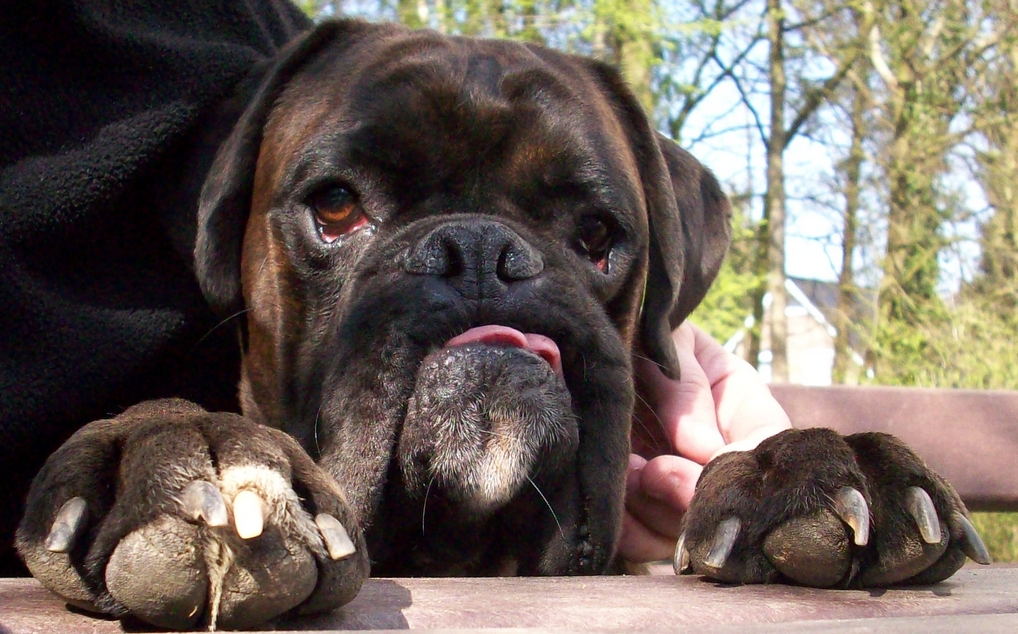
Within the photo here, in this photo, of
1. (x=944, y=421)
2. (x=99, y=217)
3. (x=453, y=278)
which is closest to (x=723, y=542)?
(x=453, y=278)

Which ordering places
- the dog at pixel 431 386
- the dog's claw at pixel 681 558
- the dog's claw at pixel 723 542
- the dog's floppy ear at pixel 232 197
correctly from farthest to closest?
the dog's floppy ear at pixel 232 197 < the dog's claw at pixel 681 558 < the dog's claw at pixel 723 542 < the dog at pixel 431 386

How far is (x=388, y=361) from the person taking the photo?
2148mm

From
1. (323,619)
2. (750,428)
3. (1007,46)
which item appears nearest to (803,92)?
(1007,46)

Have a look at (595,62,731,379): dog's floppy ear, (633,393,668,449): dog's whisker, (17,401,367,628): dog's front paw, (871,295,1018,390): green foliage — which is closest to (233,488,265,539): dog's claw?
(17,401,367,628): dog's front paw

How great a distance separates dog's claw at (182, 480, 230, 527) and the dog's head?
654 millimetres

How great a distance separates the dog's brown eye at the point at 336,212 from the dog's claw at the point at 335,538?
1.19 m

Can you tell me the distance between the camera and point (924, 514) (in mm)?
1841

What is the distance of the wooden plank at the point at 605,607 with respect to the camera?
1.38m

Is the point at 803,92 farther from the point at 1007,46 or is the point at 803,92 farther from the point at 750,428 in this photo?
the point at 750,428

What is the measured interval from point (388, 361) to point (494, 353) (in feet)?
0.75

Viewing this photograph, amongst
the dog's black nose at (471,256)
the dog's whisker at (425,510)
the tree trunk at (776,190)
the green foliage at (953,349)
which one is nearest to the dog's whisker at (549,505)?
the dog's whisker at (425,510)

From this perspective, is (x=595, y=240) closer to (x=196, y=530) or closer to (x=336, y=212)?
(x=336, y=212)

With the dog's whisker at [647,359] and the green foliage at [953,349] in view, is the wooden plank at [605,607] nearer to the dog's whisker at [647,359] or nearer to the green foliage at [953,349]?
the dog's whisker at [647,359]

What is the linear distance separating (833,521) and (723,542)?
21cm
